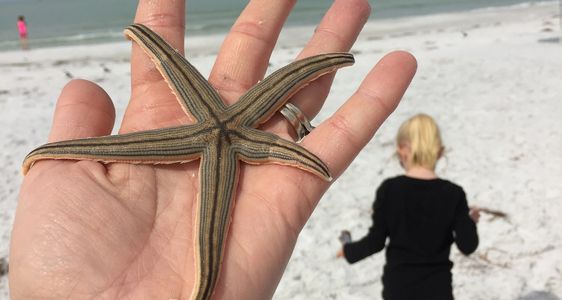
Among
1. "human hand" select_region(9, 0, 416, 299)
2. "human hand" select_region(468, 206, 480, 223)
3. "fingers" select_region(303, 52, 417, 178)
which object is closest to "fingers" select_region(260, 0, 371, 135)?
"human hand" select_region(9, 0, 416, 299)

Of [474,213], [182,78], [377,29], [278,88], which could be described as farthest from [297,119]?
[377,29]

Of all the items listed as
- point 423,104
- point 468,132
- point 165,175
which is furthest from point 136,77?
point 423,104

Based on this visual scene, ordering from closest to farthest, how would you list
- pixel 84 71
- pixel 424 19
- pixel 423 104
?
pixel 423 104 → pixel 84 71 → pixel 424 19

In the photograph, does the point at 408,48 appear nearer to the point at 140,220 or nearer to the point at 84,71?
the point at 84,71

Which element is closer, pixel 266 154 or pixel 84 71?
pixel 266 154

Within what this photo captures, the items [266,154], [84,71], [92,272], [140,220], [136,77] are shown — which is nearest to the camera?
[92,272]

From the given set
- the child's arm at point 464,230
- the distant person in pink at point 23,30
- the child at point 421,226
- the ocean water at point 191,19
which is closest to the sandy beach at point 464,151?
the child at point 421,226
